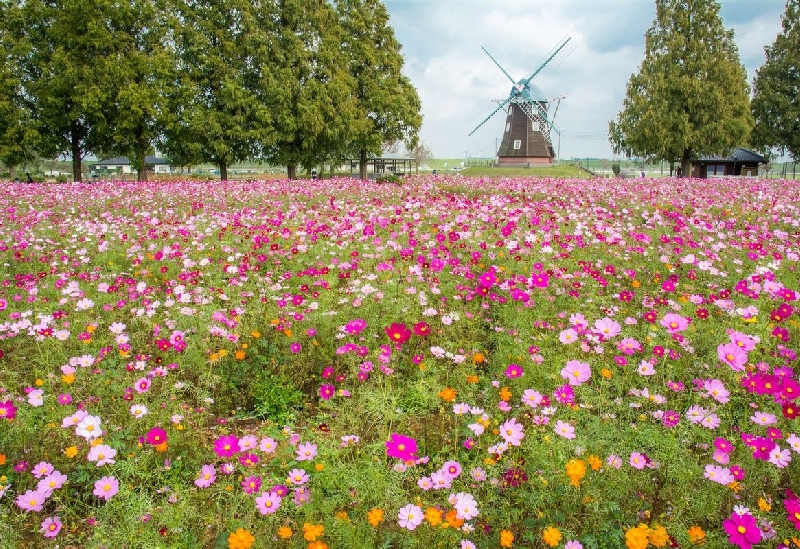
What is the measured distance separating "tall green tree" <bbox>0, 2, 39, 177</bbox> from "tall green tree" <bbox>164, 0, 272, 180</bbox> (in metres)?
5.55

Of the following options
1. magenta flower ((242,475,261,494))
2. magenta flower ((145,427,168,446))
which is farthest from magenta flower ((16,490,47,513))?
magenta flower ((242,475,261,494))

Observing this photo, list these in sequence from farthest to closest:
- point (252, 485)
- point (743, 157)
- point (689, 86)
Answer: point (743, 157)
point (689, 86)
point (252, 485)

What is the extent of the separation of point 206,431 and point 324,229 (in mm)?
3881

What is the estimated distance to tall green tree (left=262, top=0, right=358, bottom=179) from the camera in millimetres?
23719

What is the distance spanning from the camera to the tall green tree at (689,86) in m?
26.9

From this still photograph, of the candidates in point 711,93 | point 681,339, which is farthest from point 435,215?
point 711,93

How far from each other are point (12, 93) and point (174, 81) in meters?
6.53

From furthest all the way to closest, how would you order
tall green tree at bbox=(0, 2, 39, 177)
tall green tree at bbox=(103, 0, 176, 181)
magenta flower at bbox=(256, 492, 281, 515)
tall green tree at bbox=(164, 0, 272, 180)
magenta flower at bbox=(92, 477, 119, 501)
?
tall green tree at bbox=(164, 0, 272, 180)
tall green tree at bbox=(103, 0, 176, 181)
tall green tree at bbox=(0, 2, 39, 177)
magenta flower at bbox=(92, 477, 119, 501)
magenta flower at bbox=(256, 492, 281, 515)

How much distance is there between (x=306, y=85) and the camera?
24391 mm

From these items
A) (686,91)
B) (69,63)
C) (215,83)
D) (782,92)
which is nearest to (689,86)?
(686,91)

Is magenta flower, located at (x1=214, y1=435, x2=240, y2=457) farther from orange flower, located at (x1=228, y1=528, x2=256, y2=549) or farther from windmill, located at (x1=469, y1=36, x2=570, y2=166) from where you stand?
windmill, located at (x1=469, y1=36, x2=570, y2=166)

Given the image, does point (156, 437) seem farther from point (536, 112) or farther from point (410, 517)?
point (536, 112)

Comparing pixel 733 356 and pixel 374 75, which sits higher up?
pixel 374 75

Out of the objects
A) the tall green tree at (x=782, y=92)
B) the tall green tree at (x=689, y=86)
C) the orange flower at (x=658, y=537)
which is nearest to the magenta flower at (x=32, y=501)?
the orange flower at (x=658, y=537)
